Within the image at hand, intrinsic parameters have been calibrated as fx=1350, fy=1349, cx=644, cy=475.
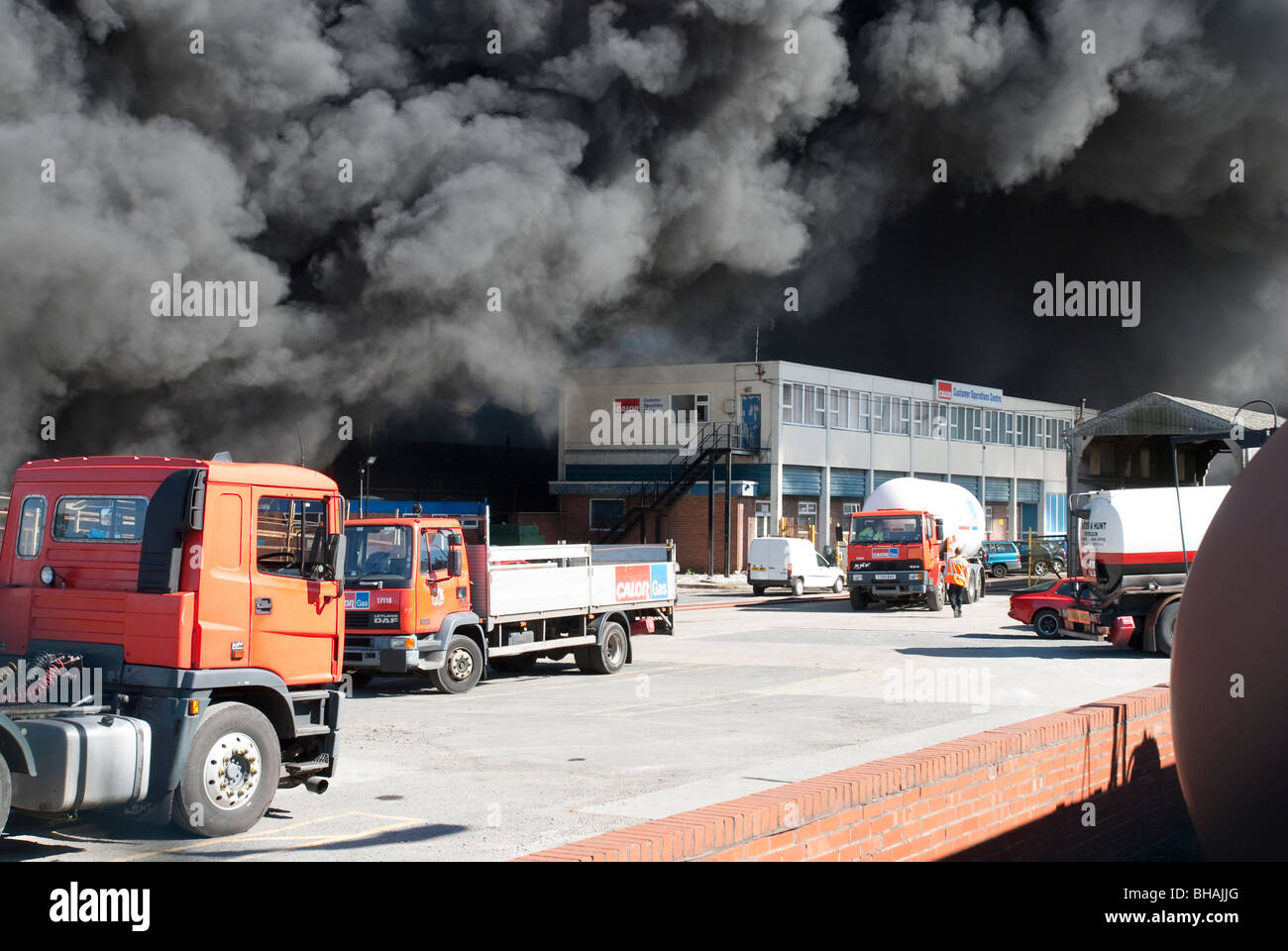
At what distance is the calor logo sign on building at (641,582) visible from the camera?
1889 centimetres

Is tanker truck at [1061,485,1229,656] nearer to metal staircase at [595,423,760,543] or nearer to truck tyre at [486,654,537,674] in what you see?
truck tyre at [486,654,537,674]

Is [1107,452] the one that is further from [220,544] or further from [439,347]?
[220,544]

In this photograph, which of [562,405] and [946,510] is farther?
[562,405]

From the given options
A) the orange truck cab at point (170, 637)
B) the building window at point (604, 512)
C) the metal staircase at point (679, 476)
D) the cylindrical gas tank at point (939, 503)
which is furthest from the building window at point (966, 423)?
the orange truck cab at point (170, 637)

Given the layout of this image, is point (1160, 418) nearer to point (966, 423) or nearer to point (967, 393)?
point (967, 393)

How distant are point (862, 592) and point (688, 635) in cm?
913

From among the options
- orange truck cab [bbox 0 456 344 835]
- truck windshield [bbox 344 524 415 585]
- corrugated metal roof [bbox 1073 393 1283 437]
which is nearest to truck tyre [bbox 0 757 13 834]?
orange truck cab [bbox 0 456 344 835]

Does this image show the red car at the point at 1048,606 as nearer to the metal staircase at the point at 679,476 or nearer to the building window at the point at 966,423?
the metal staircase at the point at 679,476

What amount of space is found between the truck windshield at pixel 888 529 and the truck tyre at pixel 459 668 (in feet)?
60.3

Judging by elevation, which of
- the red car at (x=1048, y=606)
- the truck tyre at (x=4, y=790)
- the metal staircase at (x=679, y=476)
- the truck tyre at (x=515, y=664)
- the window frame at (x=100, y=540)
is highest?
the metal staircase at (x=679, y=476)

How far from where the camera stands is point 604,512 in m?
49.8

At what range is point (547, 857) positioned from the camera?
489 centimetres

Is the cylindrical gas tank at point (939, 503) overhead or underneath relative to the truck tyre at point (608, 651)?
overhead
